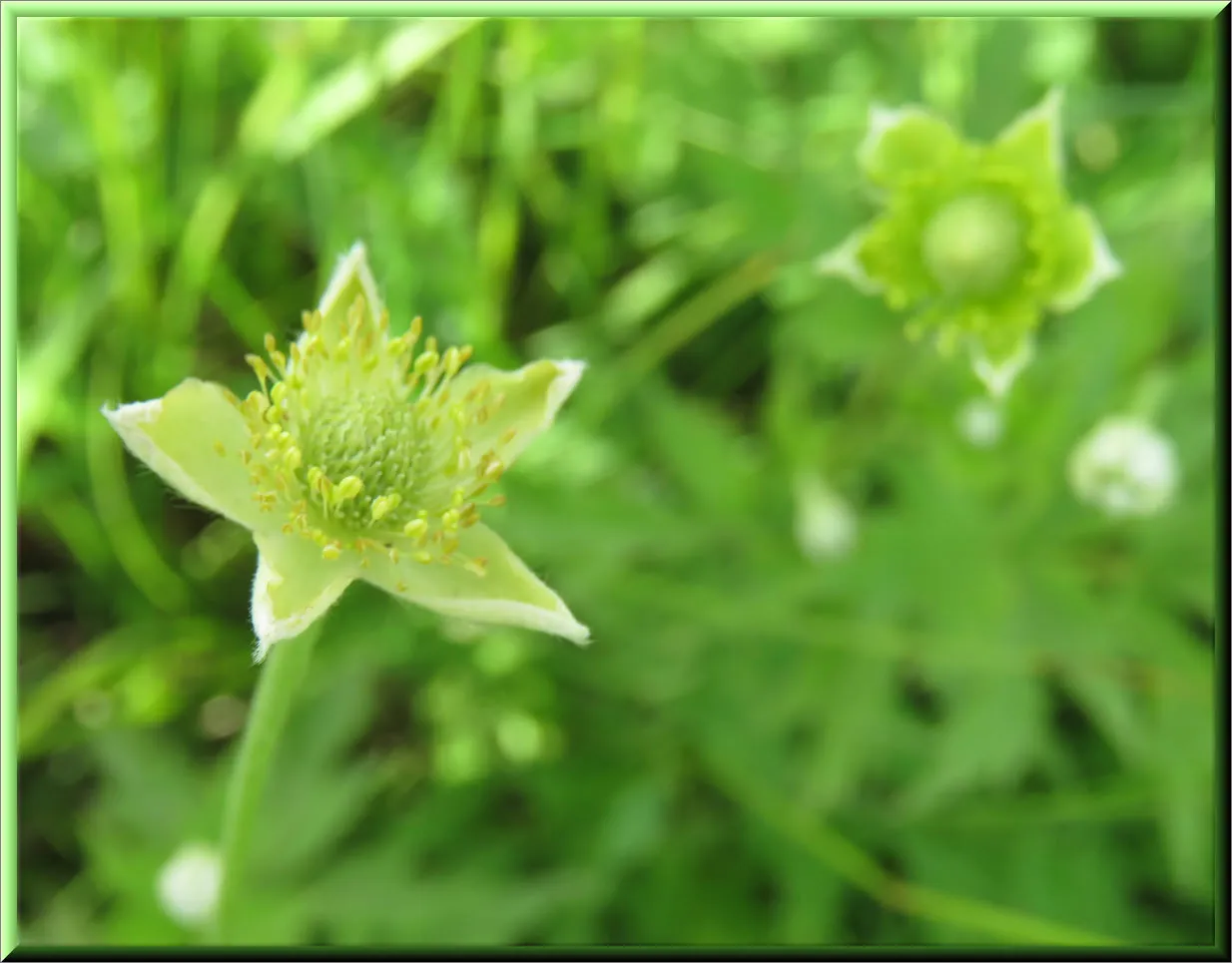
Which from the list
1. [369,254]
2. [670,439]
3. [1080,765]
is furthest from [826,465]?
[369,254]

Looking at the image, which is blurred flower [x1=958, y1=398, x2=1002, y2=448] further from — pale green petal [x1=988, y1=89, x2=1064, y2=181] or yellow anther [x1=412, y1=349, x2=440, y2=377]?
yellow anther [x1=412, y1=349, x2=440, y2=377]

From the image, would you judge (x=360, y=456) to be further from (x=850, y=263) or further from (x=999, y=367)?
(x=999, y=367)

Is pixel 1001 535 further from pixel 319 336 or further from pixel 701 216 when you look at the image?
pixel 319 336

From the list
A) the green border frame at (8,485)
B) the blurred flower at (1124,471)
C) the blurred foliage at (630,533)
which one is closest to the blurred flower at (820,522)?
the blurred foliage at (630,533)

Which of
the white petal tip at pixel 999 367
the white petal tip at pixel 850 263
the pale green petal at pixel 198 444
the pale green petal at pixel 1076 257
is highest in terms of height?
the white petal tip at pixel 850 263

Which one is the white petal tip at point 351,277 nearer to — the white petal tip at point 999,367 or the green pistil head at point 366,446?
the green pistil head at point 366,446

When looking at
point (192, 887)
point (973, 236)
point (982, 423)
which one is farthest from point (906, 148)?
point (192, 887)

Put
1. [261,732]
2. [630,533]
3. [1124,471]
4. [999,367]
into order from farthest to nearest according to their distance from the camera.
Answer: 1. [630,533]
2. [1124,471]
3. [999,367]
4. [261,732]
